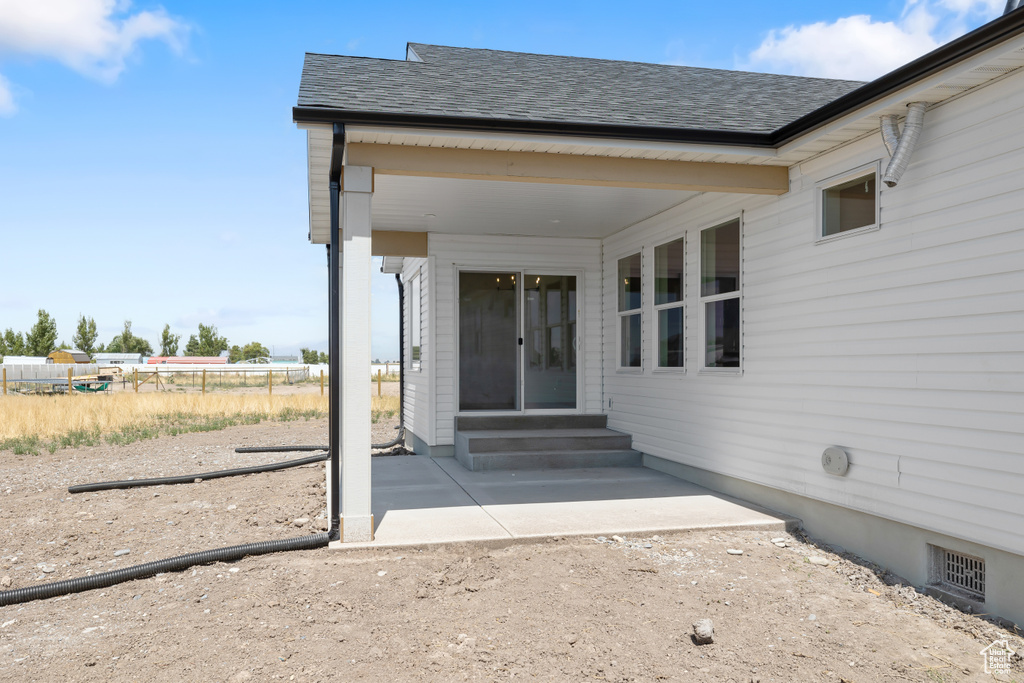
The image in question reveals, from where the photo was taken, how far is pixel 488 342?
8297mm

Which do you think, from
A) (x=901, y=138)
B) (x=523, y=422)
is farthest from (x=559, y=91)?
(x=523, y=422)

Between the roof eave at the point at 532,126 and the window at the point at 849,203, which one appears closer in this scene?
the roof eave at the point at 532,126

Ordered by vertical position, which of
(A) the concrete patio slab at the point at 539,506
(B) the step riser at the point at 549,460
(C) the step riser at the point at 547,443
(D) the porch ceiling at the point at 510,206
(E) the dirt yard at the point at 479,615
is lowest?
(E) the dirt yard at the point at 479,615

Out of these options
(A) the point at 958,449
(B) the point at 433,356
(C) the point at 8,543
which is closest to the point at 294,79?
(B) the point at 433,356

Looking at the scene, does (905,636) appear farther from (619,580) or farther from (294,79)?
(294,79)

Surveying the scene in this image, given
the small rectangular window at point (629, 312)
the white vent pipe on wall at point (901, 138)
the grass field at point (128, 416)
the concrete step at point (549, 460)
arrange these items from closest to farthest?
the white vent pipe on wall at point (901, 138) < the concrete step at point (549, 460) < the small rectangular window at point (629, 312) < the grass field at point (128, 416)

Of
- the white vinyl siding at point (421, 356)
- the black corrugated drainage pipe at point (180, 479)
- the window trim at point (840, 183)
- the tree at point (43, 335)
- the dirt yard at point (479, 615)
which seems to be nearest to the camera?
the dirt yard at point (479, 615)

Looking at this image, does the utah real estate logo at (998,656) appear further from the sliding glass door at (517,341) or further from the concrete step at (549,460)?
the sliding glass door at (517,341)

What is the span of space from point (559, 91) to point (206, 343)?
223 feet

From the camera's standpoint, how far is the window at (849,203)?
427cm

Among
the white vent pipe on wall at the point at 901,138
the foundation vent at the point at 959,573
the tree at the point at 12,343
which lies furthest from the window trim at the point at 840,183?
the tree at the point at 12,343

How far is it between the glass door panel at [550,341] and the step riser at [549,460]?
1209mm

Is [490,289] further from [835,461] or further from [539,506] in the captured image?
[835,461]

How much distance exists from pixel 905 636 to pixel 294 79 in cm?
558
